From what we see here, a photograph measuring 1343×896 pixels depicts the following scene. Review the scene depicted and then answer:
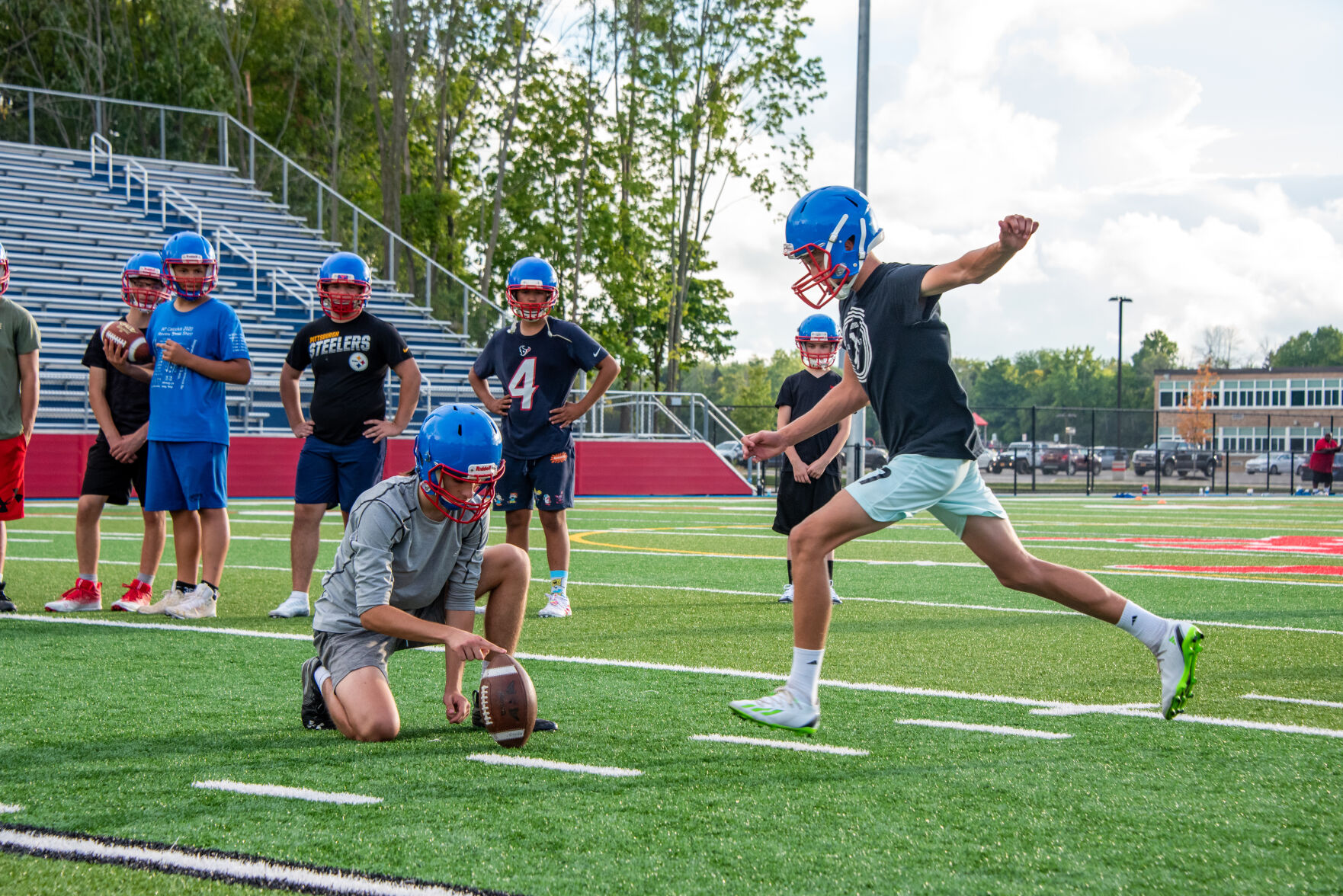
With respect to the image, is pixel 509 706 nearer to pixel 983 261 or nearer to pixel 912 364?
pixel 912 364

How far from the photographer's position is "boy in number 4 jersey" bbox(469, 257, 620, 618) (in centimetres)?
816

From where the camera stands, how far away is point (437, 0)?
32.5 meters

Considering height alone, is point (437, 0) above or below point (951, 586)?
above

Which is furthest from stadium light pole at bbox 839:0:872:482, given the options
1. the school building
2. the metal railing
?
the school building

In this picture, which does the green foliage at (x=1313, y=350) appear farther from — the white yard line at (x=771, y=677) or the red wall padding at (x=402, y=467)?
the white yard line at (x=771, y=677)

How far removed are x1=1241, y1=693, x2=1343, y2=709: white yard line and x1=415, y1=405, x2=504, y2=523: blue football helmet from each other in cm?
321

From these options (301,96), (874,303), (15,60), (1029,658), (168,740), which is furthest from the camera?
(301,96)

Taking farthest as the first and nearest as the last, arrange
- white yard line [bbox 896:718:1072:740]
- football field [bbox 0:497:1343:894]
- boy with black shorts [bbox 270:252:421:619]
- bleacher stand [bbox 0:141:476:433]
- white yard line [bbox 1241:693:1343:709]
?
bleacher stand [bbox 0:141:476:433]
boy with black shorts [bbox 270:252:421:619]
white yard line [bbox 1241:693:1343:709]
white yard line [bbox 896:718:1072:740]
football field [bbox 0:497:1343:894]

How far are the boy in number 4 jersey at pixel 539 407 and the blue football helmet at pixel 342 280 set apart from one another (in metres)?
0.89

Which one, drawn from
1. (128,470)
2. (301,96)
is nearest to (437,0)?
(301,96)

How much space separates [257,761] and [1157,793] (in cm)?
277

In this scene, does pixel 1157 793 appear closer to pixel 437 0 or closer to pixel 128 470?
pixel 128 470

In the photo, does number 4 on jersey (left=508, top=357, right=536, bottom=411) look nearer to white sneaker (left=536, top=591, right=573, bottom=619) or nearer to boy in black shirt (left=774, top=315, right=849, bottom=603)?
white sneaker (left=536, top=591, right=573, bottom=619)

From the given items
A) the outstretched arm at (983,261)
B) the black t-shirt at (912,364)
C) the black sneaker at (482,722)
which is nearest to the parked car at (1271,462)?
the black t-shirt at (912,364)
